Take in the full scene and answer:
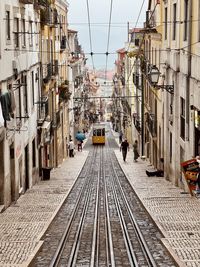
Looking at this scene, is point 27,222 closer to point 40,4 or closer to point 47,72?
point 40,4

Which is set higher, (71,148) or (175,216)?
(175,216)

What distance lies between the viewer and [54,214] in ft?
52.2

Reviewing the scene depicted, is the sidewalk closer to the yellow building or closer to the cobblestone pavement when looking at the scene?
the cobblestone pavement

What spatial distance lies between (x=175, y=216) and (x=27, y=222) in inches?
152

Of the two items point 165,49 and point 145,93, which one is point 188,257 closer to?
point 165,49

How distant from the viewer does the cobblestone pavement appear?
11.1 metres

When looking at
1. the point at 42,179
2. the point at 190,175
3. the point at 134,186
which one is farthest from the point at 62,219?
the point at 42,179

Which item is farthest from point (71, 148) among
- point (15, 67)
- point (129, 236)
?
point (129, 236)

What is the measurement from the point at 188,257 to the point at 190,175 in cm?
700

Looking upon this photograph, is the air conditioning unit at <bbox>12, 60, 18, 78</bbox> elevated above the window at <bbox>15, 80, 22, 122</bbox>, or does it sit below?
above

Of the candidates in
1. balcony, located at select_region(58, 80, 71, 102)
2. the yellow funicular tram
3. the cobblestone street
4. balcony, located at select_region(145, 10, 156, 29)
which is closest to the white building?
the cobblestone street

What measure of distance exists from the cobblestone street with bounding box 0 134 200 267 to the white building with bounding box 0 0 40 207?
866 millimetres

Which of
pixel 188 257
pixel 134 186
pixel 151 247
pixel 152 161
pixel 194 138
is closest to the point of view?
pixel 188 257

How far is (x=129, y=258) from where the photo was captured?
11180 millimetres
